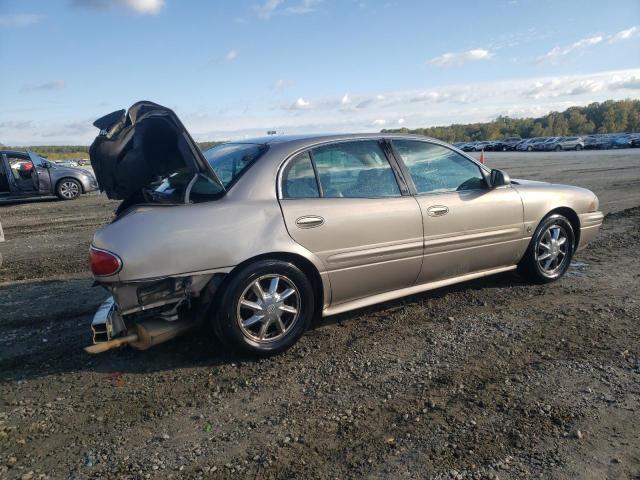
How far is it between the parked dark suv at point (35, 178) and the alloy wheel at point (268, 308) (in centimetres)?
1317

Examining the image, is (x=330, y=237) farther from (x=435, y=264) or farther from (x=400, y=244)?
(x=435, y=264)

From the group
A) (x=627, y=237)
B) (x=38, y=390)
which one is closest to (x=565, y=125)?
(x=627, y=237)

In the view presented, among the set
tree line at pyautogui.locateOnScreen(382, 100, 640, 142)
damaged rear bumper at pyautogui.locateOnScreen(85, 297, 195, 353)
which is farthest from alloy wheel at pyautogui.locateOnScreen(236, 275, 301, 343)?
tree line at pyautogui.locateOnScreen(382, 100, 640, 142)

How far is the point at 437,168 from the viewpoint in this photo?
438 centimetres

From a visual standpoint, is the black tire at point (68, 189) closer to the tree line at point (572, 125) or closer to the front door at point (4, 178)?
the front door at point (4, 178)

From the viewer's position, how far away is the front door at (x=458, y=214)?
416 centimetres

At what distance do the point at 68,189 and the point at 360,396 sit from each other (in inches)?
576

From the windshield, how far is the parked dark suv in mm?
12085

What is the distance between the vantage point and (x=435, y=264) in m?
4.20

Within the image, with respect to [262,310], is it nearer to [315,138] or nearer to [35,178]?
[315,138]

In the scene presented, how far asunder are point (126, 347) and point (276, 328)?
1.25 meters

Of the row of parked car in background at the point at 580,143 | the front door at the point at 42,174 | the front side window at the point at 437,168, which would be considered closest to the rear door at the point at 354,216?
the front side window at the point at 437,168

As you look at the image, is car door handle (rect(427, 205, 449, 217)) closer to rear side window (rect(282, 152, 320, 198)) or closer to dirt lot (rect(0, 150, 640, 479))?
dirt lot (rect(0, 150, 640, 479))

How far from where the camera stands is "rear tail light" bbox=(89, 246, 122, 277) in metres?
3.01
